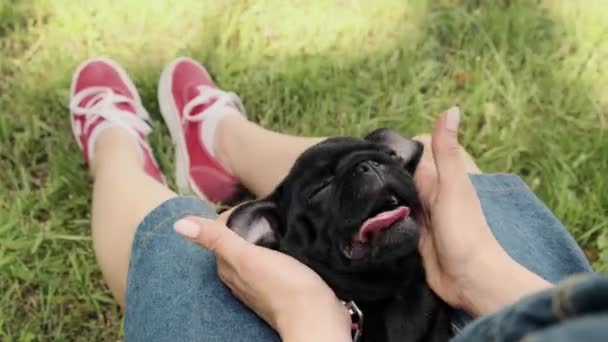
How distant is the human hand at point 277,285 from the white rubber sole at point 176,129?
0.95m

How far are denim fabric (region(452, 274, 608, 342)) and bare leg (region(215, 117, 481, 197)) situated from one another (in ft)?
5.02

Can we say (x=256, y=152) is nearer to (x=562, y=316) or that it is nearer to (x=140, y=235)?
(x=140, y=235)

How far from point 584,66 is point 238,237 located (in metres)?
1.70

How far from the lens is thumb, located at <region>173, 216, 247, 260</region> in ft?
5.53

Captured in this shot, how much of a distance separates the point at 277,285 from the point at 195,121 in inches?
45.1

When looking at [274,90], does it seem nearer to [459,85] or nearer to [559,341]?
[459,85]

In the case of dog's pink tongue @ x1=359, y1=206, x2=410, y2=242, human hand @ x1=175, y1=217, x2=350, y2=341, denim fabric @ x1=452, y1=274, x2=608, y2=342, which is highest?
denim fabric @ x1=452, y1=274, x2=608, y2=342

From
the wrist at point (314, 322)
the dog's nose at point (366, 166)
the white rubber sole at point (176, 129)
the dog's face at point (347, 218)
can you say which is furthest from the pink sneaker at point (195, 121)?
the wrist at point (314, 322)

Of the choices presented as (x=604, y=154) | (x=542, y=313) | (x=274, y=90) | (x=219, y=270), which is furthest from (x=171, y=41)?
(x=542, y=313)

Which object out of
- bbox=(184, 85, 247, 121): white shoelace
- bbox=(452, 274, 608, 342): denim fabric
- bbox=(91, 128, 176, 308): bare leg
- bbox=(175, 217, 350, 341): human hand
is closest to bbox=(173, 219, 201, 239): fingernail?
bbox=(175, 217, 350, 341): human hand

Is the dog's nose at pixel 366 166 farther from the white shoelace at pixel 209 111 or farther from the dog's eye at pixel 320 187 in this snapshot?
the white shoelace at pixel 209 111

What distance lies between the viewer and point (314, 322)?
1.63 metres

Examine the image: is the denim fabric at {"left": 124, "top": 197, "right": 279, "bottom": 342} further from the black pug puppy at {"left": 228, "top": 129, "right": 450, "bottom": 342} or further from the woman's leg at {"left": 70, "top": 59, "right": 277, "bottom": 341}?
the black pug puppy at {"left": 228, "top": 129, "right": 450, "bottom": 342}

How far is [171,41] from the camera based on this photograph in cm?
292
